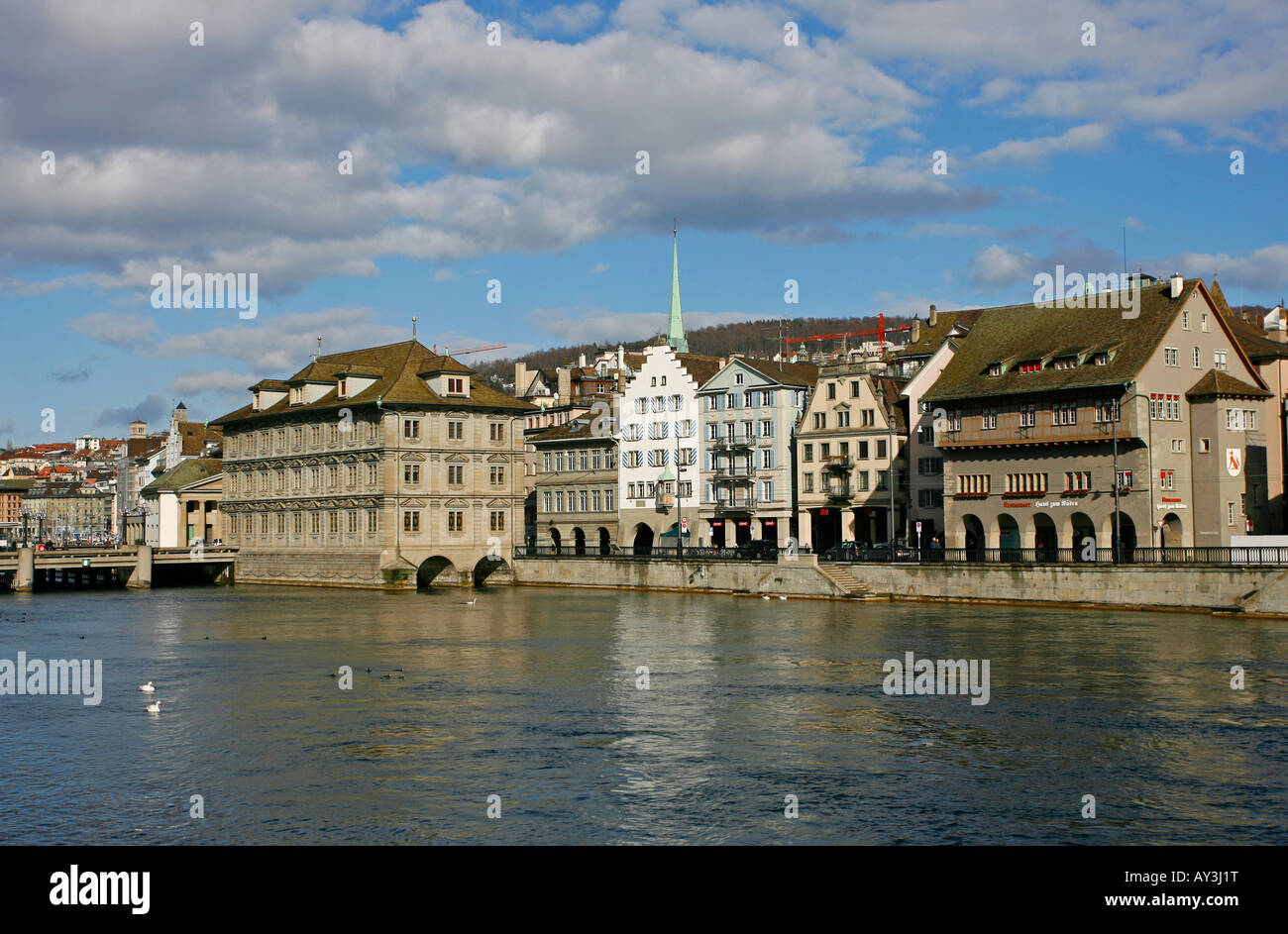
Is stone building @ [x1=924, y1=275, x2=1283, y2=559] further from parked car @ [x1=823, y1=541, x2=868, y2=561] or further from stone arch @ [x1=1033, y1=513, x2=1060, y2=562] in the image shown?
parked car @ [x1=823, y1=541, x2=868, y2=561]

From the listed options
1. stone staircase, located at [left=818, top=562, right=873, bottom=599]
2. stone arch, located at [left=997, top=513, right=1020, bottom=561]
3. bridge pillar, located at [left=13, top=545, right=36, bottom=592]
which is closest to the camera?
stone staircase, located at [left=818, top=562, right=873, bottom=599]

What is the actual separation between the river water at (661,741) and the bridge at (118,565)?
4314cm

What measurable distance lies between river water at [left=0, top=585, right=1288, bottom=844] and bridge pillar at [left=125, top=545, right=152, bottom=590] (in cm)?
4572

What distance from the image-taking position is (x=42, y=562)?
9212 centimetres

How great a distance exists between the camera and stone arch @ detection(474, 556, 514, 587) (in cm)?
9397

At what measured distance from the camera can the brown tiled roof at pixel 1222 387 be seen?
226ft

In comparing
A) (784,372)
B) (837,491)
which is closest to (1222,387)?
(837,491)

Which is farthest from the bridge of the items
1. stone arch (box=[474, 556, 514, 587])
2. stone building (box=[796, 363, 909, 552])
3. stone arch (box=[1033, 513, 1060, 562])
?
stone arch (box=[1033, 513, 1060, 562])

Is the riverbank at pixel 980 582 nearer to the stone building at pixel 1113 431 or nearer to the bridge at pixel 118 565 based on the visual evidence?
the stone building at pixel 1113 431

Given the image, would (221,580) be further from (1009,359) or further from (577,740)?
(577,740)

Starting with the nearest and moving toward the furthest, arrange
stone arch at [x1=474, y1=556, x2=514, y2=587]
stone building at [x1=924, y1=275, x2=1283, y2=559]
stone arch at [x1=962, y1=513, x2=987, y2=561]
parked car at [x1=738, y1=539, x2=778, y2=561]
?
stone building at [x1=924, y1=275, x2=1283, y2=559] < stone arch at [x1=962, y1=513, x2=987, y2=561] < parked car at [x1=738, y1=539, x2=778, y2=561] < stone arch at [x1=474, y1=556, x2=514, y2=587]

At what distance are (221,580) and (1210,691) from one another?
84645 millimetres

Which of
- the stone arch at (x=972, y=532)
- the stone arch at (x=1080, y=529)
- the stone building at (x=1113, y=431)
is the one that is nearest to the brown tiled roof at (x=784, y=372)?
the stone building at (x=1113, y=431)

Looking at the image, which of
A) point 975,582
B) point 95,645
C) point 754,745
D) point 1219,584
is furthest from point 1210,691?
point 95,645
